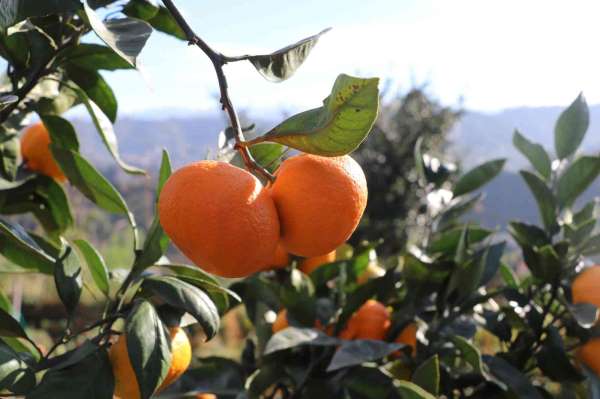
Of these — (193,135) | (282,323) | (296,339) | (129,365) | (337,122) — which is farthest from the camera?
(193,135)

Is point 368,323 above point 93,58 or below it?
below

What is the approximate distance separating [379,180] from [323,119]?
A: 4.46 m

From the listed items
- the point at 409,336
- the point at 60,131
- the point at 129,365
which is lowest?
the point at 409,336

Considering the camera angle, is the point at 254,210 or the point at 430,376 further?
the point at 430,376

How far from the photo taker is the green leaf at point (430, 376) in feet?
1.54

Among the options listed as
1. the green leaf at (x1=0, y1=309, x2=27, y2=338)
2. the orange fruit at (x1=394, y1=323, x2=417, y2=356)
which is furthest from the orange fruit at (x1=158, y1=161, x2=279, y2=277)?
the orange fruit at (x1=394, y1=323, x2=417, y2=356)

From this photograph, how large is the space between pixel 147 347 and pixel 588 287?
473mm

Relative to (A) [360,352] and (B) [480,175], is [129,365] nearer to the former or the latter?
(A) [360,352]

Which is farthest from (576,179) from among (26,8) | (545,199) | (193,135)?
(193,135)

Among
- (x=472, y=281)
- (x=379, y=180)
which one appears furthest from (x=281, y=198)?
(x=379, y=180)

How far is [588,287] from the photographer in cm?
63

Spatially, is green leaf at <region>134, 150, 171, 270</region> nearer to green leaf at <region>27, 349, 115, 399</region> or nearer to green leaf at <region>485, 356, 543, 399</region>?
green leaf at <region>27, 349, 115, 399</region>

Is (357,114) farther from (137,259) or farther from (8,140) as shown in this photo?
(8,140)

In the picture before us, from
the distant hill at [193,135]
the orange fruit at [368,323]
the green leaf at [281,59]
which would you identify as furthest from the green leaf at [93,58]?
the distant hill at [193,135]
